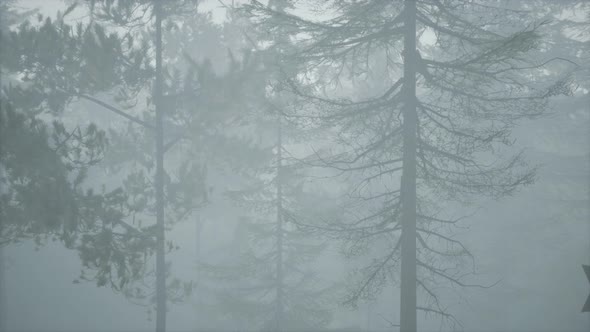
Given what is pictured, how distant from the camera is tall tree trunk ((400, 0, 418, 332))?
694 centimetres

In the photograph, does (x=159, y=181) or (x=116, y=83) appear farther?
Result: (x=159, y=181)

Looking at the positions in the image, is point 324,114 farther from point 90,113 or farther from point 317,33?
point 90,113

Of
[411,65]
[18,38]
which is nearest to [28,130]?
[18,38]

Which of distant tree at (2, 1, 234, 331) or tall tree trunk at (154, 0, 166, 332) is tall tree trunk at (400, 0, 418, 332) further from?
tall tree trunk at (154, 0, 166, 332)

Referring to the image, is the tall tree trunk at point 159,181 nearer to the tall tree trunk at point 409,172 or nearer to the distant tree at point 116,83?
the distant tree at point 116,83

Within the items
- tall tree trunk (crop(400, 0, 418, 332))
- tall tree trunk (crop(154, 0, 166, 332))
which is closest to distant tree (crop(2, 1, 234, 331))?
tall tree trunk (crop(154, 0, 166, 332))

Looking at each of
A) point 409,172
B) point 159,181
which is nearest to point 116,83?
point 159,181

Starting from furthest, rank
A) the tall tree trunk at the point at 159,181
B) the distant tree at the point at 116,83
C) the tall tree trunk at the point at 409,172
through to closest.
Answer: the tall tree trunk at the point at 159,181 < the distant tree at the point at 116,83 < the tall tree trunk at the point at 409,172

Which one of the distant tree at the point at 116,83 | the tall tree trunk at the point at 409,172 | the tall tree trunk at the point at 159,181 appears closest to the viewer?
the tall tree trunk at the point at 409,172

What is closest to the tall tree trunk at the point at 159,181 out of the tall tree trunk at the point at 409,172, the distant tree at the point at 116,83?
the distant tree at the point at 116,83

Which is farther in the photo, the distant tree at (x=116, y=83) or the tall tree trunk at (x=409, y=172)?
the distant tree at (x=116, y=83)

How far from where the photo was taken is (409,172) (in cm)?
Result: 697

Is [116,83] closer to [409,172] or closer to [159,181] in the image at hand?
[159,181]

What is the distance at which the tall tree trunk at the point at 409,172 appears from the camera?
6938mm
